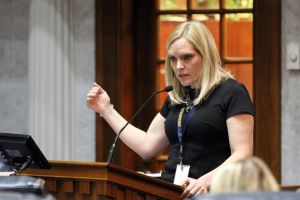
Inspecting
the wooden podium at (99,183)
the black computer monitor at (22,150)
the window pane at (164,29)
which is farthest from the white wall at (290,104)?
the black computer monitor at (22,150)

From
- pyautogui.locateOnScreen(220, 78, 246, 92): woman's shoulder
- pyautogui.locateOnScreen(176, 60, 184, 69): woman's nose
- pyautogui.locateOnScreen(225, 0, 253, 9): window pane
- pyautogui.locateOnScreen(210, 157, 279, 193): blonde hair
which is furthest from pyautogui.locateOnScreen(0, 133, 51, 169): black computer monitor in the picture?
pyautogui.locateOnScreen(225, 0, 253, 9): window pane

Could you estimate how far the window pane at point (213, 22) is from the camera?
696cm

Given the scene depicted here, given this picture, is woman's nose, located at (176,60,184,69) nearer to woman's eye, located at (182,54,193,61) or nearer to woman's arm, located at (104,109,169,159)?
woman's eye, located at (182,54,193,61)

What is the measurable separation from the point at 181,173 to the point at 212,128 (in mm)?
276

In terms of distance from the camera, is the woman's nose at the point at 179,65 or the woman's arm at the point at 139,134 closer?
the woman's nose at the point at 179,65

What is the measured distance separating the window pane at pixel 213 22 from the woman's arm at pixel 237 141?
255cm

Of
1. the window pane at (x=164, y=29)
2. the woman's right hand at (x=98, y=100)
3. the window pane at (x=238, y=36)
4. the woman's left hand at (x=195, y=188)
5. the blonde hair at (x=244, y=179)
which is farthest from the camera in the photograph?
the window pane at (x=164, y=29)

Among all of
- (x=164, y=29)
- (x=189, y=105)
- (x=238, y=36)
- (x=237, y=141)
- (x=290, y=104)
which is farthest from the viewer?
(x=164, y=29)

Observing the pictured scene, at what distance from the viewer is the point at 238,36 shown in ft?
22.8

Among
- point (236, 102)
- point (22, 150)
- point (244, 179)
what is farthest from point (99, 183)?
point (244, 179)

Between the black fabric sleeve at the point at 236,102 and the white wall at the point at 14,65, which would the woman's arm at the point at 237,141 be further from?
the white wall at the point at 14,65

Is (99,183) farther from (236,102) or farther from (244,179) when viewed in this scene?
(244,179)

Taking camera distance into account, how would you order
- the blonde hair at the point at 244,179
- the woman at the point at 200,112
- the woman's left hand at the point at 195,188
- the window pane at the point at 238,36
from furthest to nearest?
the window pane at the point at 238,36, the woman at the point at 200,112, the woman's left hand at the point at 195,188, the blonde hair at the point at 244,179

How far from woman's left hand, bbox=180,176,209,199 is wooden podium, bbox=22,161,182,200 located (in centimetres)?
4
